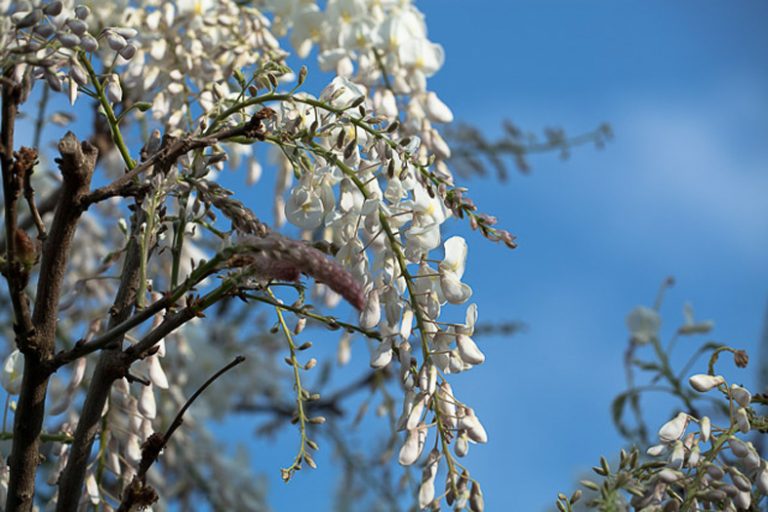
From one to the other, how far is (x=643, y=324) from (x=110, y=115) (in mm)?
1465

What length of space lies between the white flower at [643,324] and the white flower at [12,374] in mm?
1400

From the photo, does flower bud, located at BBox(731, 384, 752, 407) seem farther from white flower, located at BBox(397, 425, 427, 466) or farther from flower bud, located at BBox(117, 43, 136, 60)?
flower bud, located at BBox(117, 43, 136, 60)

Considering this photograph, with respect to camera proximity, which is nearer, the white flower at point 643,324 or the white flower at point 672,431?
the white flower at point 672,431

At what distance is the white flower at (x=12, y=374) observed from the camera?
1380 mm

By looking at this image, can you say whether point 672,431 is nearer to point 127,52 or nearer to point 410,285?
point 410,285

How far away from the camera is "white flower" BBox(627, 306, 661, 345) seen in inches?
91.7

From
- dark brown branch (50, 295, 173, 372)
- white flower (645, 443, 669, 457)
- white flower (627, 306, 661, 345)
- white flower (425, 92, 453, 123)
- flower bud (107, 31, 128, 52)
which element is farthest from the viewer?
white flower (627, 306, 661, 345)

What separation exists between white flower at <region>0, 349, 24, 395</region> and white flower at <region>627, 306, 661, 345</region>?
4.59 feet

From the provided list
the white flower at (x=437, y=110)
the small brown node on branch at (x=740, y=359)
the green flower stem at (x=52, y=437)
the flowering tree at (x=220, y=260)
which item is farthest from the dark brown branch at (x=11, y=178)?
the white flower at (x=437, y=110)

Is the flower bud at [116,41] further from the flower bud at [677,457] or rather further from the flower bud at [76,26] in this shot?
the flower bud at [677,457]

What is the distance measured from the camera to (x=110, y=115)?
131cm

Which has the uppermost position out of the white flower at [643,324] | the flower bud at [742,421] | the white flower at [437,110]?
the white flower at [437,110]

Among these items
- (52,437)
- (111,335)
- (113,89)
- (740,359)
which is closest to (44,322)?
(111,335)

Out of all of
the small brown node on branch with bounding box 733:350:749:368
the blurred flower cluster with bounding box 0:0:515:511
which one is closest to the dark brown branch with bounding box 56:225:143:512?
the blurred flower cluster with bounding box 0:0:515:511
